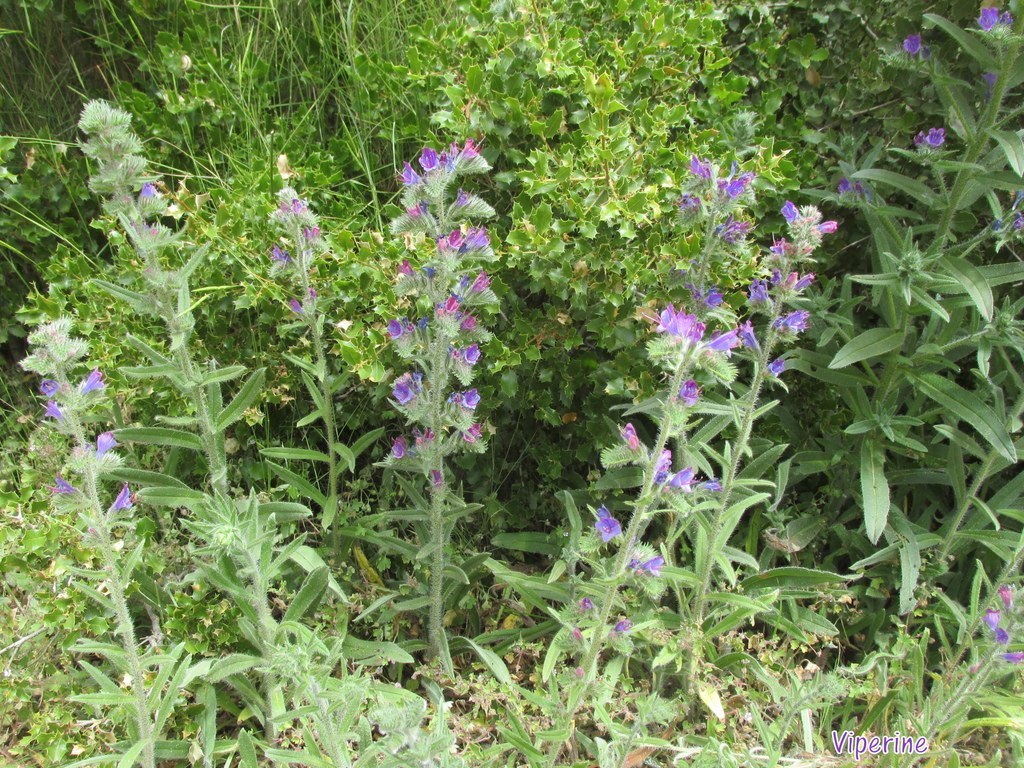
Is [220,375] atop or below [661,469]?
atop

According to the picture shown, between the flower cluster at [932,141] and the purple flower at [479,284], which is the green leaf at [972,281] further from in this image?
the purple flower at [479,284]

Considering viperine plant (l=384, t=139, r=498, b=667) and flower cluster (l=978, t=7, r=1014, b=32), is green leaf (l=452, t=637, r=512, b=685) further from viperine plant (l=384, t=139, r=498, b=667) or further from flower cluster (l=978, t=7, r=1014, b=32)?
flower cluster (l=978, t=7, r=1014, b=32)

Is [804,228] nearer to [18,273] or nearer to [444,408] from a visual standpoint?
[444,408]

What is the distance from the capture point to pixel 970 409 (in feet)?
8.98

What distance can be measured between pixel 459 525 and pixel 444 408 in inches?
33.9

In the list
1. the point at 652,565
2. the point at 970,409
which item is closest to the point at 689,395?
the point at 652,565

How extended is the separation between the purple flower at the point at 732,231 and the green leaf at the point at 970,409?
33.7 inches

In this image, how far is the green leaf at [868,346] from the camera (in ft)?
9.02

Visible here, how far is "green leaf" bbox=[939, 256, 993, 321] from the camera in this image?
2.56 m

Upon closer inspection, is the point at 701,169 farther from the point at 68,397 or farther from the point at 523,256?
the point at 68,397

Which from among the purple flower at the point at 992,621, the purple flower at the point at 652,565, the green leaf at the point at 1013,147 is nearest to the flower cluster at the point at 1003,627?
the purple flower at the point at 992,621

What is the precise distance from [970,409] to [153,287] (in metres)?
2.64

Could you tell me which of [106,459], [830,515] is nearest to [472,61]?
[106,459]

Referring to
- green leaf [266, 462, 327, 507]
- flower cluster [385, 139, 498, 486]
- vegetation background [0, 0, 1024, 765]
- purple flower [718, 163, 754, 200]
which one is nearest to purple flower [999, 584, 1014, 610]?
vegetation background [0, 0, 1024, 765]
